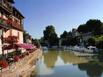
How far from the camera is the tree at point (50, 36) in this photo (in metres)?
135

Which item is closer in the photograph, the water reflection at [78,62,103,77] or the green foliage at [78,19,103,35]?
the water reflection at [78,62,103,77]

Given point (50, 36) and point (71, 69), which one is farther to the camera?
point (50, 36)

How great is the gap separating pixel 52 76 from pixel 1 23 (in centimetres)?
701

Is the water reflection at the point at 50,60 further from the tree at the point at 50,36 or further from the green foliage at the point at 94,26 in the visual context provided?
the tree at the point at 50,36

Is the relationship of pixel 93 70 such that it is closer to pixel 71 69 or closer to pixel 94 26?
pixel 71 69

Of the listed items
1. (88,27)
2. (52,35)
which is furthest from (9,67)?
(52,35)

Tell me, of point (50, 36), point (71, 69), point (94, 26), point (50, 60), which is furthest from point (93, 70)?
point (50, 36)

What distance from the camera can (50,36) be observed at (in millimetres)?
135000

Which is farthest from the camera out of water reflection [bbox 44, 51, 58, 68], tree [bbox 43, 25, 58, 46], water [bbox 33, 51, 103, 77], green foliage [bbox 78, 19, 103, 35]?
tree [bbox 43, 25, 58, 46]

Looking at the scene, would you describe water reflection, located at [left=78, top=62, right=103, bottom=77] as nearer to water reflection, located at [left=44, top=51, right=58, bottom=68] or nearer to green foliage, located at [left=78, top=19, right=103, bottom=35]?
water reflection, located at [left=44, top=51, right=58, bottom=68]

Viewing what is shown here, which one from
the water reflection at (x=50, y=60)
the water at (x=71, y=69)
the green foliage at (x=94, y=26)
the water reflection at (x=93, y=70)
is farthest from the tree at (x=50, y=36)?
→ the water reflection at (x=93, y=70)

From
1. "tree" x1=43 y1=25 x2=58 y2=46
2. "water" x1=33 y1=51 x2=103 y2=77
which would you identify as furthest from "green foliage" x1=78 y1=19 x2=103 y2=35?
"water" x1=33 y1=51 x2=103 y2=77

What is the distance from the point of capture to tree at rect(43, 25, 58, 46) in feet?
443

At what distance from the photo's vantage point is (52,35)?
445 ft
